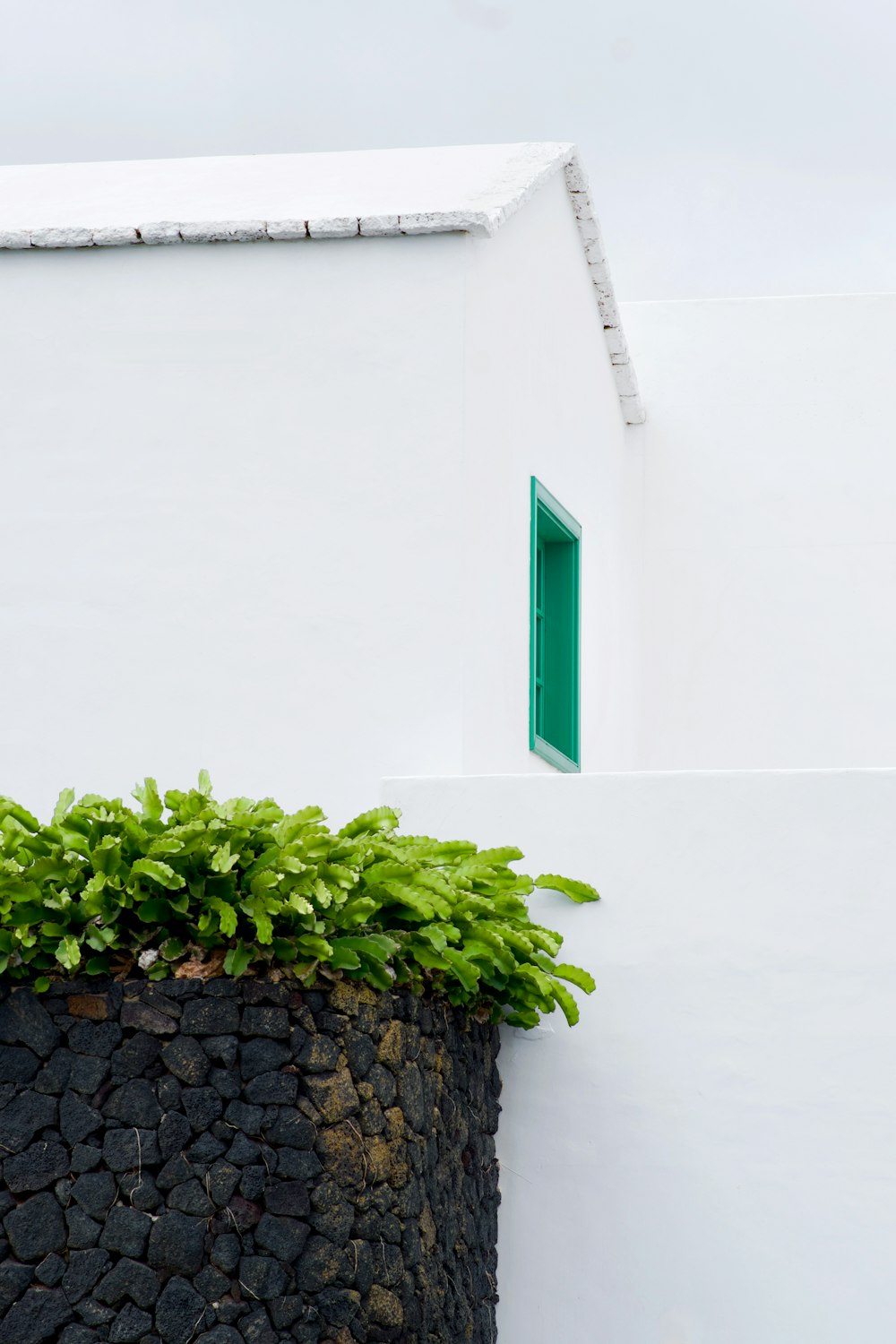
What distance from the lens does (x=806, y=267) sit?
1548 centimetres

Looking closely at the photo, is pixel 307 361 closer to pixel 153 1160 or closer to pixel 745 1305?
pixel 153 1160

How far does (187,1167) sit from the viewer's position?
5.17 meters

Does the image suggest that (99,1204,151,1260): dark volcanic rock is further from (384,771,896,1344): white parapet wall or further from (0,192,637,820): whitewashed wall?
(0,192,637,820): whitewashed wall

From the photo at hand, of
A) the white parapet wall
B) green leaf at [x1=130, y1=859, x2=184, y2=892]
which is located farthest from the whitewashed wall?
green leaf at [x1=130, y1=859, x2=184, y2=892]

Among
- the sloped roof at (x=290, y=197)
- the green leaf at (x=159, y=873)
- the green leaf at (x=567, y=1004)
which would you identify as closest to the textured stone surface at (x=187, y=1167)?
the green leaf at (x=159, y=873)

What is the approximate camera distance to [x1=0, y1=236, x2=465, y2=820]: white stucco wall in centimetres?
745

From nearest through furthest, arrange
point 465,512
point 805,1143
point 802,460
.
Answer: point 805,1143 → point 465,512 → point 802,460

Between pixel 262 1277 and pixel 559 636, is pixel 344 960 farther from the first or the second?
pixel 559 636

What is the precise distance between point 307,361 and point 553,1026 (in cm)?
317

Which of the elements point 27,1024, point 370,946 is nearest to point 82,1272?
point 27,1024

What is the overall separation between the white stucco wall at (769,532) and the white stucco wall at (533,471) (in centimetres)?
48

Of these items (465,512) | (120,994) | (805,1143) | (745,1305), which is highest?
(465,512)

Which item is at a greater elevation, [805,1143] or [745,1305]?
[805,1143]

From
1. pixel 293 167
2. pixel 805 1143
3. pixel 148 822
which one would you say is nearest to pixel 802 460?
pixel 293 167
